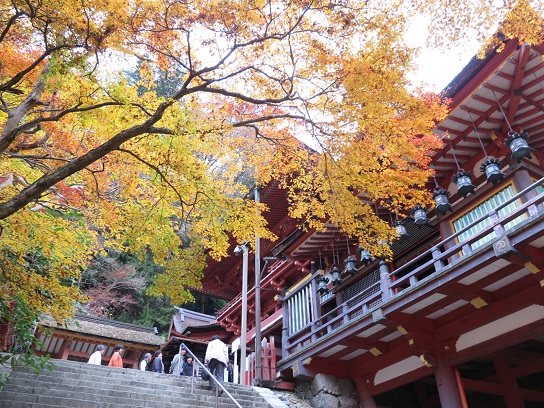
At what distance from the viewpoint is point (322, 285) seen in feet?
40.3

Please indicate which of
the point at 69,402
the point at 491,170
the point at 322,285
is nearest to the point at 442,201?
the point at 491,170

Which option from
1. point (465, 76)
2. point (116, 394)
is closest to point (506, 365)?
point (465, 76)

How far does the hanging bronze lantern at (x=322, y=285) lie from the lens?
12.3 m

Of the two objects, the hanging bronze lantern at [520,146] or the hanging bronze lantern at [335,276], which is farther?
the hanging bronze lantern at [335,276]

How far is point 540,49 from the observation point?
777 centimetres

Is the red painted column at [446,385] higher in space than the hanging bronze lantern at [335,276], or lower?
lower

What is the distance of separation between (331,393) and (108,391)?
519cm

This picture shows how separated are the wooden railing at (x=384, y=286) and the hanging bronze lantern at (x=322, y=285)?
0.23m

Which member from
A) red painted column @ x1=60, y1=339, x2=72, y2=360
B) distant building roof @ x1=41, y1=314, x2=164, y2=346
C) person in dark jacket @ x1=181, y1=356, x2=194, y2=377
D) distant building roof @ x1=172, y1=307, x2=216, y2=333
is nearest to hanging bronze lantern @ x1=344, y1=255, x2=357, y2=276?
person in dark jacket @ x1=181, y1=356, x2=194, y2=377

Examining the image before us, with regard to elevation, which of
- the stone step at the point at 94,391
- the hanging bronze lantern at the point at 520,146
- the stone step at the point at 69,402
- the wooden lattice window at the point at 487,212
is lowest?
the stone step at the point at 69,402

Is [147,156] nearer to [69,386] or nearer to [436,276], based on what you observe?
[69,386]

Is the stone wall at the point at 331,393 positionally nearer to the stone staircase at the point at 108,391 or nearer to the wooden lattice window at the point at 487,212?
the stone staircase at the point at 108,391

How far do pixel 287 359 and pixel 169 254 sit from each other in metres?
5.12

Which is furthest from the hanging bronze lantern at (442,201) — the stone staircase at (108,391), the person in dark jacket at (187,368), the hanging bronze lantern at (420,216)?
the person in dark jacket at (187,368)
